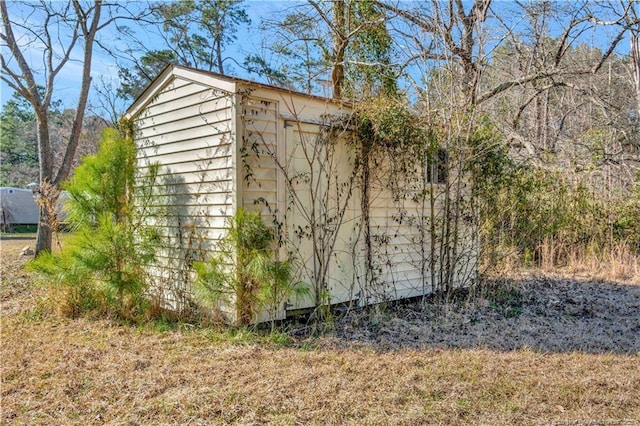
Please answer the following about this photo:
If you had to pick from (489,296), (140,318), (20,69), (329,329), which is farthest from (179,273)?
(20,69)

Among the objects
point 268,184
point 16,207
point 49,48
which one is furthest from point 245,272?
point 16,207

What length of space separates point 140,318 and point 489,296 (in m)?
4.35

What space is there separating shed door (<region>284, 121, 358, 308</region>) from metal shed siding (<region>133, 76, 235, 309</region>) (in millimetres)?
661

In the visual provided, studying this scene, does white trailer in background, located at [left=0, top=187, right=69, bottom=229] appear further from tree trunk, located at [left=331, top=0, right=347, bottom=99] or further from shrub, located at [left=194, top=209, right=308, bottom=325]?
shrub, located at [left=194, top=209, right=308, bottom=325]

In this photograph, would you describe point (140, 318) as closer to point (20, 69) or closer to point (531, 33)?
point (20, 69)

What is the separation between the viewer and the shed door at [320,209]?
14.5ft

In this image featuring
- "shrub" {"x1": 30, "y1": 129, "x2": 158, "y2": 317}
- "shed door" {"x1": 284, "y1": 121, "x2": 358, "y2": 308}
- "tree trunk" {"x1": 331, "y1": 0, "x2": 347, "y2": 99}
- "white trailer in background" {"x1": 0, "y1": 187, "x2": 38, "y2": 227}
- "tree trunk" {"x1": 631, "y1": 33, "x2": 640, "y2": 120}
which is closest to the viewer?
"shrub" {"x1": 30, "y1": 129, "x2": 158, "y2": 317}

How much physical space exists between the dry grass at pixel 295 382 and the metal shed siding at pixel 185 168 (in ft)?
3.09

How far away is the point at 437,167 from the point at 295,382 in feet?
11.4

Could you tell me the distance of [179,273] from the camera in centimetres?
475

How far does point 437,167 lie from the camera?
541 centimetres

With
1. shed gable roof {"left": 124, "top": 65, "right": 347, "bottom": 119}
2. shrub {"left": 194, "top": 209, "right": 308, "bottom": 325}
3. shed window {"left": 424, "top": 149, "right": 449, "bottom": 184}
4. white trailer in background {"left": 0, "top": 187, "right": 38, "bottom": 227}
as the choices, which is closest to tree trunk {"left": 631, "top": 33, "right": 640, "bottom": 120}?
shed window {"left": 424, "top": 149, "right": 449, "bottom": 184}

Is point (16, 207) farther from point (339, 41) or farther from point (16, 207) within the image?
point (339, 41)

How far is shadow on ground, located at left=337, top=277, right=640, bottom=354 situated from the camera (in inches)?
152
